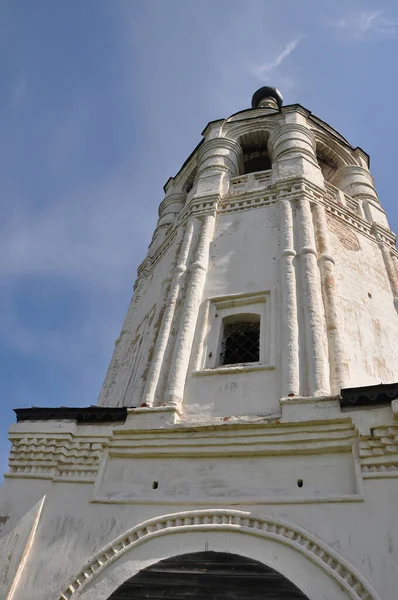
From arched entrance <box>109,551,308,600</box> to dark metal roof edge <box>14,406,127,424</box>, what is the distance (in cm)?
182

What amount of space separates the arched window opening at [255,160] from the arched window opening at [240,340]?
687 cm

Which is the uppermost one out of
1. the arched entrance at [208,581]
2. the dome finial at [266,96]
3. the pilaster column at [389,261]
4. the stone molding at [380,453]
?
the dome finial at [266,96]

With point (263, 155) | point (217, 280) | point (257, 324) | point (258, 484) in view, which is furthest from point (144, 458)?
point (263, 155)

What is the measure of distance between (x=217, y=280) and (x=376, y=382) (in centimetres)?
273

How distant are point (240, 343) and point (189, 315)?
2.70ft

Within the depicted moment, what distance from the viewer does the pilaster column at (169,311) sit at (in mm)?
6508

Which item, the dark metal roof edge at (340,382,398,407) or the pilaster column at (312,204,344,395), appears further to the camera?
the pilaster column at (312,204,344,395)

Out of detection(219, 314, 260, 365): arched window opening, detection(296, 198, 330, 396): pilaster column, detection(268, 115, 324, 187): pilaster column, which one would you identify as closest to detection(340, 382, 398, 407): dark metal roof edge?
detection(296, 198, 330, 396): pilaster column

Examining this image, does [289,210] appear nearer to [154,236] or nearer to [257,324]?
[257,324]

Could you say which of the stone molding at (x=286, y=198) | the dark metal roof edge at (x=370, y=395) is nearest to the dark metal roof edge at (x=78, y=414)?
the dark metal roof edge at (x=370, y=395)

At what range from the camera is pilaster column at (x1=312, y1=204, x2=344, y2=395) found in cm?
598

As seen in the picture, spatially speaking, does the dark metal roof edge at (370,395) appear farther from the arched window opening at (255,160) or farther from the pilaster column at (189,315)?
the arched window opening at (255,160)

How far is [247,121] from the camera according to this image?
13.0m

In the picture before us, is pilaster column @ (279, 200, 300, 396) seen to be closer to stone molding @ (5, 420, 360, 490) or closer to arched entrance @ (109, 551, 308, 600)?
stone molding @ (5, 420, 360, 490)
